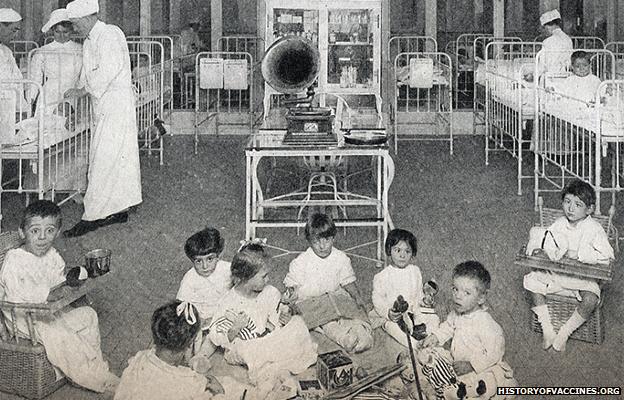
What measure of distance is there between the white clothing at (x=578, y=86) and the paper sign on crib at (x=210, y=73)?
3.37m

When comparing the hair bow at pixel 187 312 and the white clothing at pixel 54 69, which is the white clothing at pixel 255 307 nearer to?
the hair bow at pixel 187 312

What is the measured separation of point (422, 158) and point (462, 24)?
14.2 ft

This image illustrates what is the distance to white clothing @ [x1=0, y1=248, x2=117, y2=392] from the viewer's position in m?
2.78

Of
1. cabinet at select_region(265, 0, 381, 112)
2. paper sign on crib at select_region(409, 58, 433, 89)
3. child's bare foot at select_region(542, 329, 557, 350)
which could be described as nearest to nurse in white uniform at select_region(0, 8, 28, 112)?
cabinet at select_region(265, 0, 381, 112)

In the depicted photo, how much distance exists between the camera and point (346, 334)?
2.97 m

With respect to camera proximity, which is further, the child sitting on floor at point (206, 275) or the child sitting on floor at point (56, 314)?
the child sitting on floor at point (206, 275)

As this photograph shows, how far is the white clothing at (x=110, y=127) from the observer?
4.39 meters

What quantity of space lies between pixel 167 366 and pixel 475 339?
957mm

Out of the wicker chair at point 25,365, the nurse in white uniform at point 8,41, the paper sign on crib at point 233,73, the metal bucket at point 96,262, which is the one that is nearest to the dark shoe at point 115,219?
the nurse in white uniform at point 8,41

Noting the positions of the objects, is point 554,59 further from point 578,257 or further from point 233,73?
point 578,257

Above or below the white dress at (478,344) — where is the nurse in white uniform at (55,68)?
above

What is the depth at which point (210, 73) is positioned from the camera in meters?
8.18

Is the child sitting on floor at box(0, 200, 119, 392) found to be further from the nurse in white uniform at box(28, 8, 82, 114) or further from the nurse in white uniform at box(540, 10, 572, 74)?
the nurse in white uniform at box(540, 10, 572, 74)

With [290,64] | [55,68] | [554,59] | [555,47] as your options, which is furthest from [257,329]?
[555,47]
